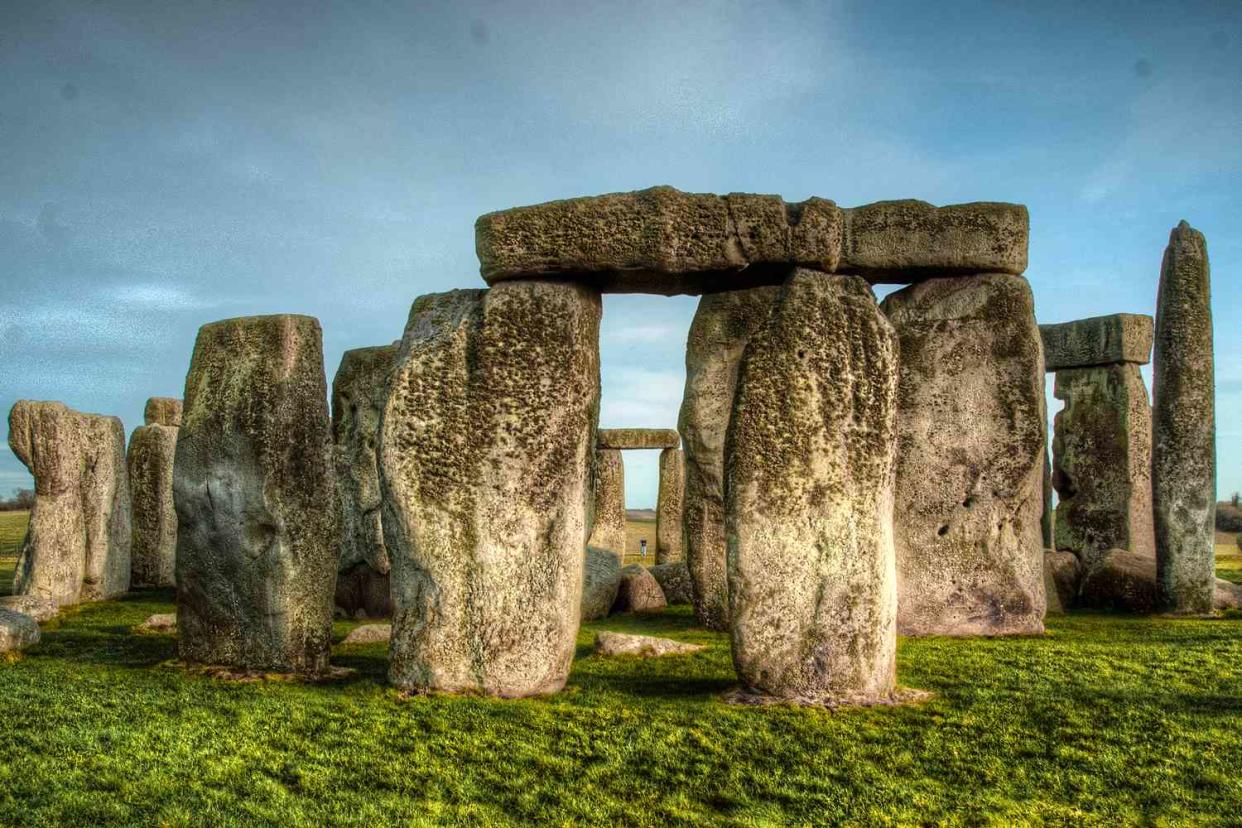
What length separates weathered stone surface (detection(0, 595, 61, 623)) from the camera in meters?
10.1

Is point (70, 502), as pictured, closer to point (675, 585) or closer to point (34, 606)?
point (34, 606)

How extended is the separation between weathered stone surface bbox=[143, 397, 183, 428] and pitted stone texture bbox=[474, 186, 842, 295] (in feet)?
32.0

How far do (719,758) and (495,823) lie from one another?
1254 millimetres

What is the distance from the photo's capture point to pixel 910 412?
31.9 ft

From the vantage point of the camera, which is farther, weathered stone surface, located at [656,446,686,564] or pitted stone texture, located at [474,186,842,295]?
weathered stone surface, located at [656,446,686,564]

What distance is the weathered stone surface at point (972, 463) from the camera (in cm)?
948

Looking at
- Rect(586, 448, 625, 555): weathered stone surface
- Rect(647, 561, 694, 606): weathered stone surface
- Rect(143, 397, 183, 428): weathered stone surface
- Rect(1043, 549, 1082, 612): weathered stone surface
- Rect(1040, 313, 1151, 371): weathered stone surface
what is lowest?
Rect(647, 561, 694, 606): weathered stone surface

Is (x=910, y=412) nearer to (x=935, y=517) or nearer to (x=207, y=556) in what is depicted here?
(x=935, y=517)

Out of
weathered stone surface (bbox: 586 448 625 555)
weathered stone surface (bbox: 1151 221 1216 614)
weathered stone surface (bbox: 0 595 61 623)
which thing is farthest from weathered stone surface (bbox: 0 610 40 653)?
weathered stone surface (bbox: 1151 221 1216 614)

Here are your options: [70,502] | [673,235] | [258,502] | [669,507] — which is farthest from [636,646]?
[669,507]

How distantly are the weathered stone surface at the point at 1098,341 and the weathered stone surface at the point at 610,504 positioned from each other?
6896 millimetres

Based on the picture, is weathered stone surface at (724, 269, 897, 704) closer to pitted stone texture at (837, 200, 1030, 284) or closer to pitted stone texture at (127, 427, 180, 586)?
pitted stone texture at (837, 200, 1030, 284)

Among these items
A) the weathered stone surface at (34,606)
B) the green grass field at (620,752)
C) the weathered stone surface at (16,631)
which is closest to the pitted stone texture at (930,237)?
the green grass field at (620,752)

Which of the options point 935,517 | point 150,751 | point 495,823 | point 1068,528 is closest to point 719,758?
point 495,823
